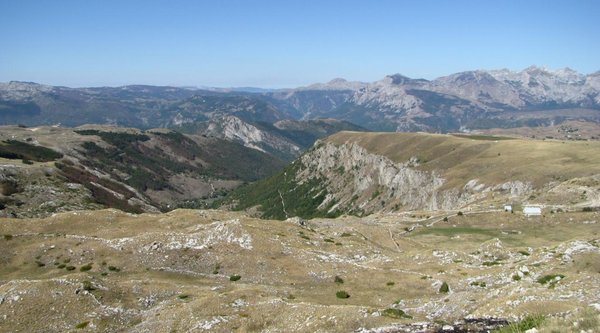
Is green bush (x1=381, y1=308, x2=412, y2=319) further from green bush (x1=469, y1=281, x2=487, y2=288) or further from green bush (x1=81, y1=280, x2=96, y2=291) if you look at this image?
green bush (x1=81, y1=280, x2=96, y2=291)

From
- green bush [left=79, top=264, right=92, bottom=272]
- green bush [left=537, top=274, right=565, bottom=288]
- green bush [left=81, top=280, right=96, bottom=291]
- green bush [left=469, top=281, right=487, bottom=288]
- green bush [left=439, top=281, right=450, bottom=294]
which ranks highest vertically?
green bush [left=537, top=274, right=565, bottom=288]

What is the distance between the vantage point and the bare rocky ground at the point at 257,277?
132ft

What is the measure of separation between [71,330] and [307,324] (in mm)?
22412

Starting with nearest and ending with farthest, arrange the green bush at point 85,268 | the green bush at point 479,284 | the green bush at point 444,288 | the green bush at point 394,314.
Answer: the green bush at point 394,314, the green bush at point 479,284, the green bush at point 444,288, the green bush at point 85,268

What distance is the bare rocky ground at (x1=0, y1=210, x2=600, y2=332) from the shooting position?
40.2m

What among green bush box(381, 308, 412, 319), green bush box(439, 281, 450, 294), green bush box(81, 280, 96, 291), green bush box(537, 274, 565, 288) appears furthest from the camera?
green bush box(439, 281, 450, 294)

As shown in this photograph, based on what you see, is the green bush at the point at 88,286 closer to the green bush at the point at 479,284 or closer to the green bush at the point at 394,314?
the green bush at the point at 394,314

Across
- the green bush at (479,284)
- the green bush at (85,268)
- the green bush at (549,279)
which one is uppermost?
the green bush at (549,279)

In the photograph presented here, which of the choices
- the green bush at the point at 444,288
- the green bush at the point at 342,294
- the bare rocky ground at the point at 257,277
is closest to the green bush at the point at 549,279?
the bare rocky ground at the point at 257,277

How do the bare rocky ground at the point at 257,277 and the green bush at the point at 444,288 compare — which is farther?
the green bush at the point at 444,288

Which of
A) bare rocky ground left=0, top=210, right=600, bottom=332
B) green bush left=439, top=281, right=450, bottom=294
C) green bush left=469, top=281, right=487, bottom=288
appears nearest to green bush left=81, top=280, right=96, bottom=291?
bare rocky ground left=0, top=210, right=600, bottom=332

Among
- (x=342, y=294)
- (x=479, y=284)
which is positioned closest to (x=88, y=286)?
(x=342, y=294)

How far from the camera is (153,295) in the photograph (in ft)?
169

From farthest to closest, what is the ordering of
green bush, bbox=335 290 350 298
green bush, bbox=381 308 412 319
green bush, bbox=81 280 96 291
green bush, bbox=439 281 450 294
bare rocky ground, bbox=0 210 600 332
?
green bush, bbox=335 290 350 298 < green bush, bbox=439 281 450 294 < green bush, bbox=81 280 96 291 < bare rocky ground, bbox=0 210 600 332 < green bush, bbox=381 308 412 319
